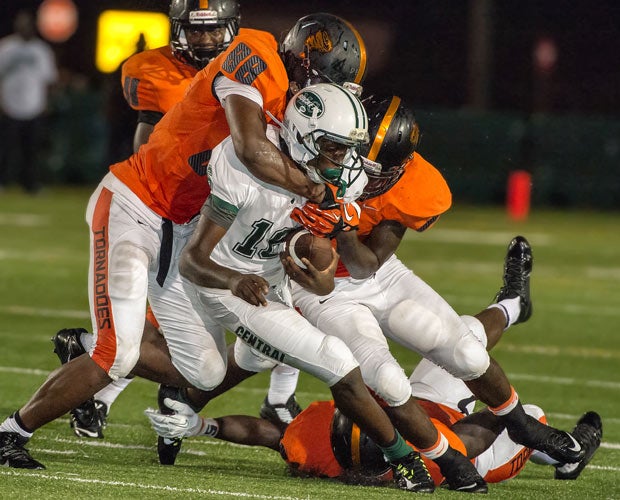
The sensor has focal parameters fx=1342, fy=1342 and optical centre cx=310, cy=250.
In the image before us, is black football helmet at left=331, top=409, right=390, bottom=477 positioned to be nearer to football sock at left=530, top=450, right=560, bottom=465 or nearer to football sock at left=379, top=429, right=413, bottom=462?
football sock at left=379, top=429, right=413, bottom=462

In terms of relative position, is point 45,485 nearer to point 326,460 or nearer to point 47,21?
point 326,460

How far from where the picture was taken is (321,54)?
5.22 meters

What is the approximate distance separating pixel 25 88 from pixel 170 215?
1183cm

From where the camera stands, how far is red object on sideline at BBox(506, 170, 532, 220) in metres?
16.7

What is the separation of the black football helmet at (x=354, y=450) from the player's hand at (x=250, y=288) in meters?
0.54

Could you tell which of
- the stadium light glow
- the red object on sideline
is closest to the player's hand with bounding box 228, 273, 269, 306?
the stadium light glow

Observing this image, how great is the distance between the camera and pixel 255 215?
191 inches

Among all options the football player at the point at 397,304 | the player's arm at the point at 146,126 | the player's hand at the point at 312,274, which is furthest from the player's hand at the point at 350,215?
the player's arm at the point at 146,126

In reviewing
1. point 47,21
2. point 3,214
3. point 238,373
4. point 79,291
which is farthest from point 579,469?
point 47,21

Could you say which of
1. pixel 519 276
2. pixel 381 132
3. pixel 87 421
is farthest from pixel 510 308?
pixel 87 421

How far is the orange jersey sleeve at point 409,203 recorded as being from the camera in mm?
5273

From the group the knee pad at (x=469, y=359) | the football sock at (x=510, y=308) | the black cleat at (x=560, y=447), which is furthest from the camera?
the football sock at (x=510, y=308)

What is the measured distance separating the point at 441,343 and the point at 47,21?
21883mm

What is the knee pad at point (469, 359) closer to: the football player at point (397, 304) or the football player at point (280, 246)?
the football player at point (397, 304)
